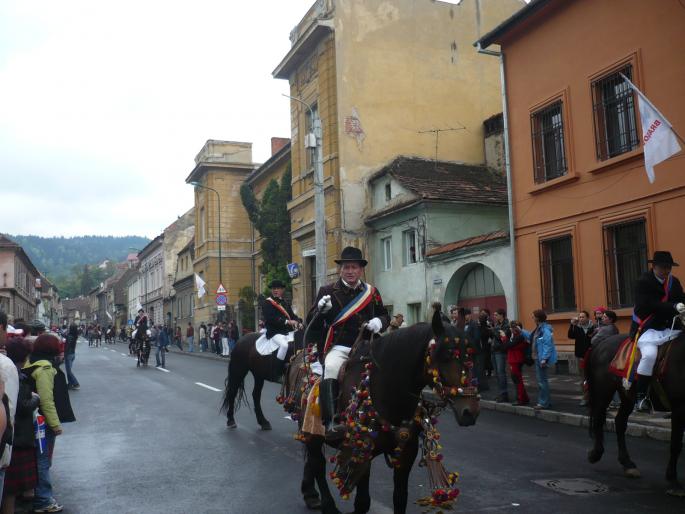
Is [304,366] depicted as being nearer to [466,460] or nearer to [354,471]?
[354,471]

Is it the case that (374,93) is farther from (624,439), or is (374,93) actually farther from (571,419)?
(624,439)

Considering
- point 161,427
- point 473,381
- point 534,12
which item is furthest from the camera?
point 534,12

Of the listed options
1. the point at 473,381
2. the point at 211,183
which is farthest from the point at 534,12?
the point at 211,183

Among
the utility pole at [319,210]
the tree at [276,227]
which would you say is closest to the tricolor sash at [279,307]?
the utility pole at [319,210]

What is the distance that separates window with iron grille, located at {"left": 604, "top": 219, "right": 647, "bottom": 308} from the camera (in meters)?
16.1

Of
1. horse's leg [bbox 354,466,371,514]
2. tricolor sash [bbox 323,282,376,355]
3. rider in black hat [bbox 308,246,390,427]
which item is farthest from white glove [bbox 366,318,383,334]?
horse's leg [bbox 354,466,371,514]

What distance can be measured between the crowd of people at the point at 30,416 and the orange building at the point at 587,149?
503 inches

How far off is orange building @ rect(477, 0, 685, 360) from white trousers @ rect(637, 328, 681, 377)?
8.26 meters

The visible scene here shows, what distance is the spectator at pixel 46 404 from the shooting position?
Answer: 6441 millimetres

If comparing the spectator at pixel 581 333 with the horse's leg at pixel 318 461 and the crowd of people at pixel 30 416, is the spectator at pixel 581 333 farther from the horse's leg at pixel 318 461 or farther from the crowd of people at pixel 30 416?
the crowd of people at pixel 30 416

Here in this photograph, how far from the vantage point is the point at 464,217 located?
24.8 metres

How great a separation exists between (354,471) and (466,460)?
3565 mm

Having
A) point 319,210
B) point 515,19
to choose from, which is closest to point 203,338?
point 319,210

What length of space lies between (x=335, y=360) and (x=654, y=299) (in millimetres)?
3716
